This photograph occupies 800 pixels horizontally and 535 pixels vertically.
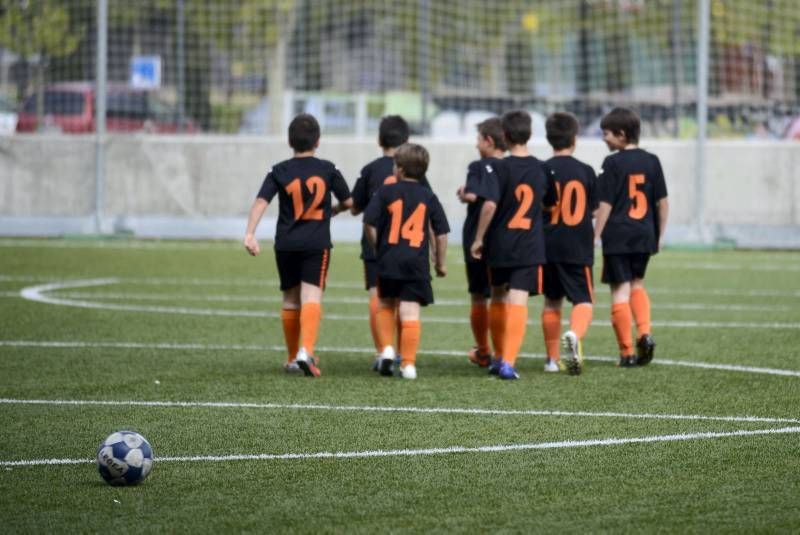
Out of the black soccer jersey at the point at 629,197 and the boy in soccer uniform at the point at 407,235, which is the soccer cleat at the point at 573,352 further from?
the black soccer jersey at the point at 629,197

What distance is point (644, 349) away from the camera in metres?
9.48

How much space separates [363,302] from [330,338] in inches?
103

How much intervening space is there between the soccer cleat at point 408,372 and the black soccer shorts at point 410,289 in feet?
1.34

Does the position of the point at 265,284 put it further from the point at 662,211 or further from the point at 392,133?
the point at 662,211

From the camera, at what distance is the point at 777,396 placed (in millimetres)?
8062

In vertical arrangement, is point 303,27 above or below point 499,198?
above

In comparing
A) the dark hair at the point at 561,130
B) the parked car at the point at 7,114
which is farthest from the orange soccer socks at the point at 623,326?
the parked car at the point at 7,114

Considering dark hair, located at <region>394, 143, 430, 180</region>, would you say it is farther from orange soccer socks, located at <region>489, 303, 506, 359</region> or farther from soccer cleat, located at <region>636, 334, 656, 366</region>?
soccer cleat, located at <region>636, 334, 656, 366</region>

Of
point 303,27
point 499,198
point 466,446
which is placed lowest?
point 466,446

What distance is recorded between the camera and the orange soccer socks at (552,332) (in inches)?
373

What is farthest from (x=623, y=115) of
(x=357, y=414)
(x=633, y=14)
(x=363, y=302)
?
(x=633, y=14)

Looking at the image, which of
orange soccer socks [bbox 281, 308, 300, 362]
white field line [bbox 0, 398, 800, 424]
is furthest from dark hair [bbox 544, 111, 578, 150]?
white field line [bbox 0, 398, 800, 424]

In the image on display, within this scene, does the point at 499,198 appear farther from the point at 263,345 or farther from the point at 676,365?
the point at 263,345

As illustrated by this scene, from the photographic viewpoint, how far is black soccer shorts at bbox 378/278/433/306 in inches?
362
